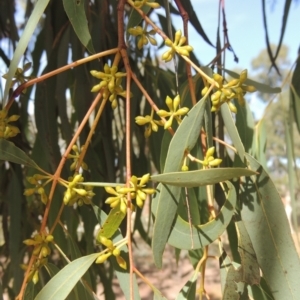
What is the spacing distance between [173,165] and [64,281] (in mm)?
145

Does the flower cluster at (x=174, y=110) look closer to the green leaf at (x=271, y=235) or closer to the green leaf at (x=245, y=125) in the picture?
the green leaf at (x=271, y=235)

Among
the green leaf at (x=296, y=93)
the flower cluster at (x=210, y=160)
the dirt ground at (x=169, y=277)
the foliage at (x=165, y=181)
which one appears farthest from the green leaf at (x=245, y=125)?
the dirt ground at (x=169, y=277)

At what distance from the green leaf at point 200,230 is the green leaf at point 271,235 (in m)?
0.05

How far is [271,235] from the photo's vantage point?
1.63 feet

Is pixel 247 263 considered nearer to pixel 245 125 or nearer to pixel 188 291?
pixel 188 291

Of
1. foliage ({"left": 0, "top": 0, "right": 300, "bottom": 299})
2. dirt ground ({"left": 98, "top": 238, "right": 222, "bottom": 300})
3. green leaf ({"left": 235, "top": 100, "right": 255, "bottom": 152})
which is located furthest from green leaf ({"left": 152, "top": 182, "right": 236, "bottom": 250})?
dirt ground ({"left": 98, "top": 238, "right": 222, "bottom": 300})

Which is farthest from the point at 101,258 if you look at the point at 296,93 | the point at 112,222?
the point at 296,93

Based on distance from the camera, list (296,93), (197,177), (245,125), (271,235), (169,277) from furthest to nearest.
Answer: (169,277) → (296,93) → (245,125) → (271,235) → (197,177)

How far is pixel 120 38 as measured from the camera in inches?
17.3

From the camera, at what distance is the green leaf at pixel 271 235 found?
48 centimetres

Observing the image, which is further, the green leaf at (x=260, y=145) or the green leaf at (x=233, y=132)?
the green leaf at (x=260, y=145)

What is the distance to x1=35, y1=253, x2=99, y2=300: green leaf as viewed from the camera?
1.37 ft

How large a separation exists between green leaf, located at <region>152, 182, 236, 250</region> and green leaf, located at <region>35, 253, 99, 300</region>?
8 centimetres

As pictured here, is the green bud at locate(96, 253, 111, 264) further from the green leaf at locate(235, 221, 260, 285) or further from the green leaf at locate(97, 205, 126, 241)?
the green leaf at locate(235, 221, 260, 285)
